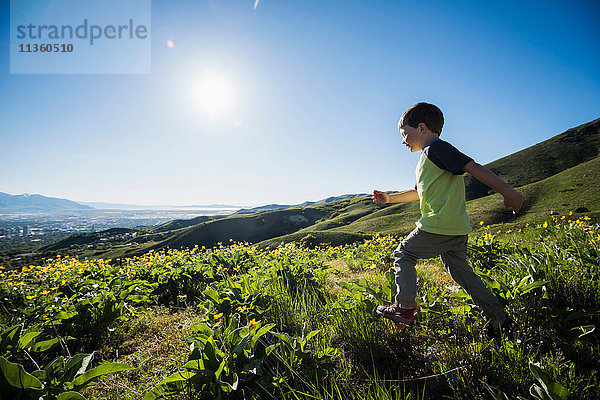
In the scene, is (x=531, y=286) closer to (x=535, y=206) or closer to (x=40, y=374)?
(x=40, y=374)

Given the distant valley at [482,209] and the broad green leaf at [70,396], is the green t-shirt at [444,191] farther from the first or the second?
the distant valley at [482,209]

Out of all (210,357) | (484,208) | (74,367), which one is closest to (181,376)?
(210,357)

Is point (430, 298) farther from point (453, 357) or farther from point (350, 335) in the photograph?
point (350, 335)

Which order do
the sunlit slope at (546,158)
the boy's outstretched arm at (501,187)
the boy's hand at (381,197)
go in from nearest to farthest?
1. the boy's outstretched arm at (501,187)
2. the boy's hand at (381,197)
3. the sunlit slope at (546,158)

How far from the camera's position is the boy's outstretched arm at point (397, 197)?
335 centimetres

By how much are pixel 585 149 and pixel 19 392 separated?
129196mm

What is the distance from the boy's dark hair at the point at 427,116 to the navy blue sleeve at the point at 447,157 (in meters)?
0.31

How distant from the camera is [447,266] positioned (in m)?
2.69

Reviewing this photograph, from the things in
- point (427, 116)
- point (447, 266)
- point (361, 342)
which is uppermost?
point (427, 116)

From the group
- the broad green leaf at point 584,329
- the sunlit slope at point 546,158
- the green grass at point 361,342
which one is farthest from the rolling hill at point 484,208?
the broad green leaf at point 584,329

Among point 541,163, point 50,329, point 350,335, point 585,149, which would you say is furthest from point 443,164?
point 585,149

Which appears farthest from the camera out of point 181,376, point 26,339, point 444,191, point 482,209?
point 482,209

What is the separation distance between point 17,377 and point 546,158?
119 meters

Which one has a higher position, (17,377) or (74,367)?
(17,377)
